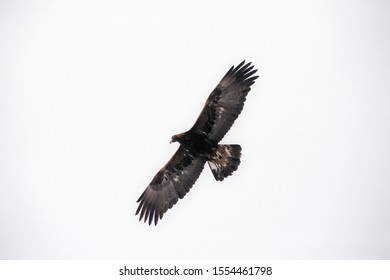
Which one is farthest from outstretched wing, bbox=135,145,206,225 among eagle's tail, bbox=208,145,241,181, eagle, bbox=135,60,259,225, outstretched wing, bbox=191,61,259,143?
outstretched wing, bbox=191,61,259,143

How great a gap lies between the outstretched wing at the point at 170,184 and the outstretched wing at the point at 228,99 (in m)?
1.02

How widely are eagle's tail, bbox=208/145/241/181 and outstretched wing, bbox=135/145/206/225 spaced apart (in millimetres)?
595

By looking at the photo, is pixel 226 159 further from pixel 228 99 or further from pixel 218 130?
pixel 228 99

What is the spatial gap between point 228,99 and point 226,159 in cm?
121

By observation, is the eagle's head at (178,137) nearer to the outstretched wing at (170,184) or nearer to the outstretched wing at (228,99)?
the outstretched wing at (228,99)

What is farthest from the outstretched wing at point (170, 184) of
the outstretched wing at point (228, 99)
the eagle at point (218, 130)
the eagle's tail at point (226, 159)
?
the outstretched wing at point (228, 99)

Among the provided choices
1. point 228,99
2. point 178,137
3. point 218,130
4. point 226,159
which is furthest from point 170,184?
point 228,99

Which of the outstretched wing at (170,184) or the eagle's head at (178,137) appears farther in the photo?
the outstretched wing at (170,184)

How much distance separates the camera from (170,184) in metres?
11.5

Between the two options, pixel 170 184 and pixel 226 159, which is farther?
pixel 170 184

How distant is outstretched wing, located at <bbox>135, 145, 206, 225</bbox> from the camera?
11375 millimetres

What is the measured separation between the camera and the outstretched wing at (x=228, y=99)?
10.6m

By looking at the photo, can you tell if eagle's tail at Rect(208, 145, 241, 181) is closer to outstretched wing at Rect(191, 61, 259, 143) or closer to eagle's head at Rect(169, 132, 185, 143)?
outstretched wing at Rect(191, 61, 259, 143)

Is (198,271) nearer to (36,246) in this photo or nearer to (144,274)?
(144,274)
